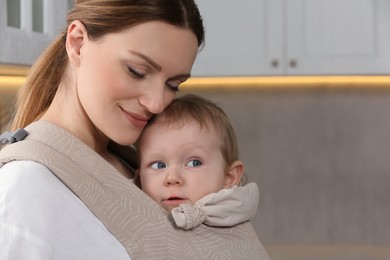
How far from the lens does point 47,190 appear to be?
3.79 ft

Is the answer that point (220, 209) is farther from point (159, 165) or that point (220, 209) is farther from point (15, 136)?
point (15, 136)

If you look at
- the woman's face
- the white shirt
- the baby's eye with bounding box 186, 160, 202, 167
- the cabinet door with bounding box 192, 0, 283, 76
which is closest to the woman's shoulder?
the white shirt

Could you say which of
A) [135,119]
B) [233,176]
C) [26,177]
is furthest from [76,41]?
[233,176]

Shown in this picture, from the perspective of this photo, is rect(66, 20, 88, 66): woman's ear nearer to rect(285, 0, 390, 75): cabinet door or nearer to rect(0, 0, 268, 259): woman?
rect(0, 0, 268, 259): woman

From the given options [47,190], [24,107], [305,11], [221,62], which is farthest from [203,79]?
[47,190]

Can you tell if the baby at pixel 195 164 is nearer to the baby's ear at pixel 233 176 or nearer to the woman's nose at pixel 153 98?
the baby's ear at pixel 233 176

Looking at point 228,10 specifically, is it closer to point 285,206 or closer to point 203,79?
point 203,79

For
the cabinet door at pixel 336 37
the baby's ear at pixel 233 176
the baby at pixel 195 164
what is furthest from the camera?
the cabinet door at pixel 336 37

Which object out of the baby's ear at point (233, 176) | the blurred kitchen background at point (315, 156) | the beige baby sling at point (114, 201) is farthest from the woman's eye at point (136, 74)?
the blurred kitchen background at point (315, 156)

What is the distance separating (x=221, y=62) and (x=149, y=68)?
1.73 m

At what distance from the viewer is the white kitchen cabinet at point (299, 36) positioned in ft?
9.53

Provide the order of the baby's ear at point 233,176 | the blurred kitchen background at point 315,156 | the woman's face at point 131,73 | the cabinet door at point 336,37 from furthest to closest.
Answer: the blurred kitchen background at point 315,156 → the cabinet door at point 336,37 → the baby's ear at point 233,176 → the woman's face at point 131,73

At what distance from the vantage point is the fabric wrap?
1.26 metres

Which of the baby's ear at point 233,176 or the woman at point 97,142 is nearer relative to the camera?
the woman at point 97,142
